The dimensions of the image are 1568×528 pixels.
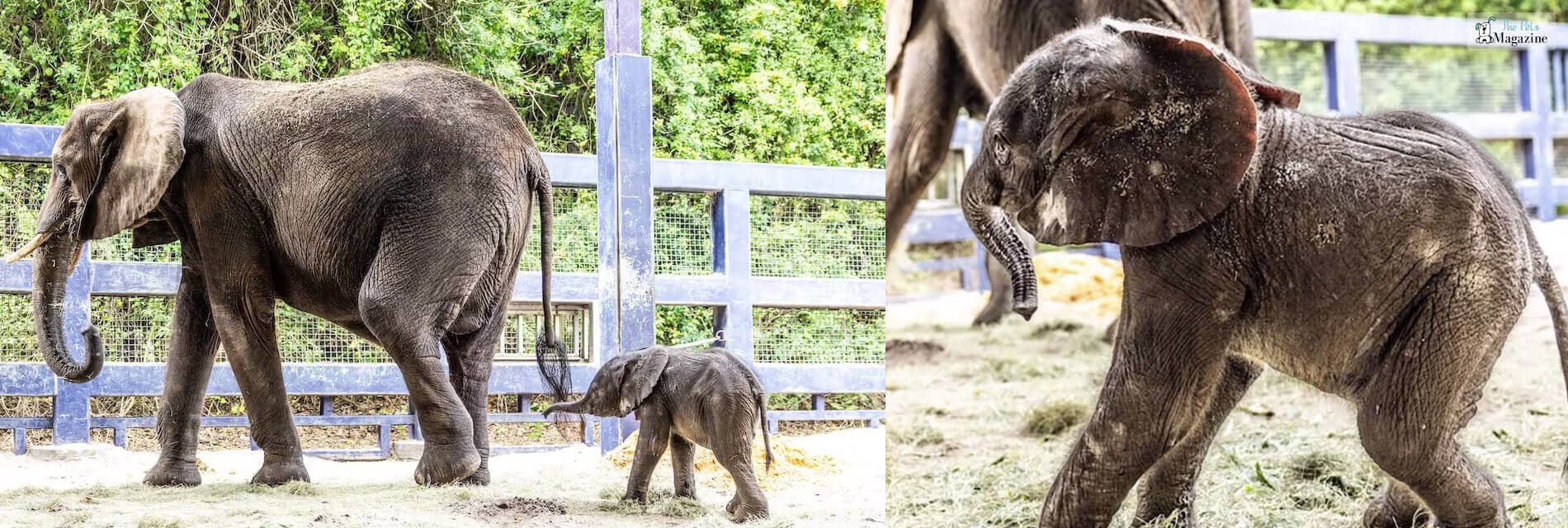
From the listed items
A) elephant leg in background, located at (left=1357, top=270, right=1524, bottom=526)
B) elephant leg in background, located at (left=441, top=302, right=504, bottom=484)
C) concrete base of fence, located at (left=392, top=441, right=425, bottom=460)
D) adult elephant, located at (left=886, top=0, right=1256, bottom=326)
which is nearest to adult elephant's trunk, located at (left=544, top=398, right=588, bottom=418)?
elephant leg in background, located at (left=441, top=302, right=504, bottom=484)

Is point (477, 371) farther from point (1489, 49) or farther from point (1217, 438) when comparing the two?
point (1489, 49)

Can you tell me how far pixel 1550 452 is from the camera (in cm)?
277

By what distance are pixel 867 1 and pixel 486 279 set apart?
40.0 inches

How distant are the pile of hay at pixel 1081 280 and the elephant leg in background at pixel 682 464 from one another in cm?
263

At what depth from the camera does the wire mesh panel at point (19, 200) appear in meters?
2.25

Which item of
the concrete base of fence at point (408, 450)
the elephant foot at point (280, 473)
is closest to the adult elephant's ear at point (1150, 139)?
the concrete base of fence at point (408, 450)

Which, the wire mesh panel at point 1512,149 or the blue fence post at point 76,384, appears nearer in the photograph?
the blue fence post at point 76,384

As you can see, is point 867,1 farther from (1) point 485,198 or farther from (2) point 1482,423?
(2) point 1482,423

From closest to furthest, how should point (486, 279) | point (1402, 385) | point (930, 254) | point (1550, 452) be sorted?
point (1402, 385), point (486, 279), point (1550, 452), point (930, 254)

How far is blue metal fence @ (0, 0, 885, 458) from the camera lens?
88.7 inches

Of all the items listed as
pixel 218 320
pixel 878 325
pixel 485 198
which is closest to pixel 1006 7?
pixel 878 325

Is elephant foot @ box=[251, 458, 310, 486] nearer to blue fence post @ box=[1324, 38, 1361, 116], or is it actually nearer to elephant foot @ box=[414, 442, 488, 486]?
elephant foot @ box=[414, 442, 488, 486]

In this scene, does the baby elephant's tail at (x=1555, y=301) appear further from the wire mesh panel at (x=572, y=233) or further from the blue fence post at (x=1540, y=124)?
the wire mesh panel at (x=572, y=233)

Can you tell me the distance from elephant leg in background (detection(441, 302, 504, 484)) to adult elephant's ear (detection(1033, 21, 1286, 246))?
3.24ft
